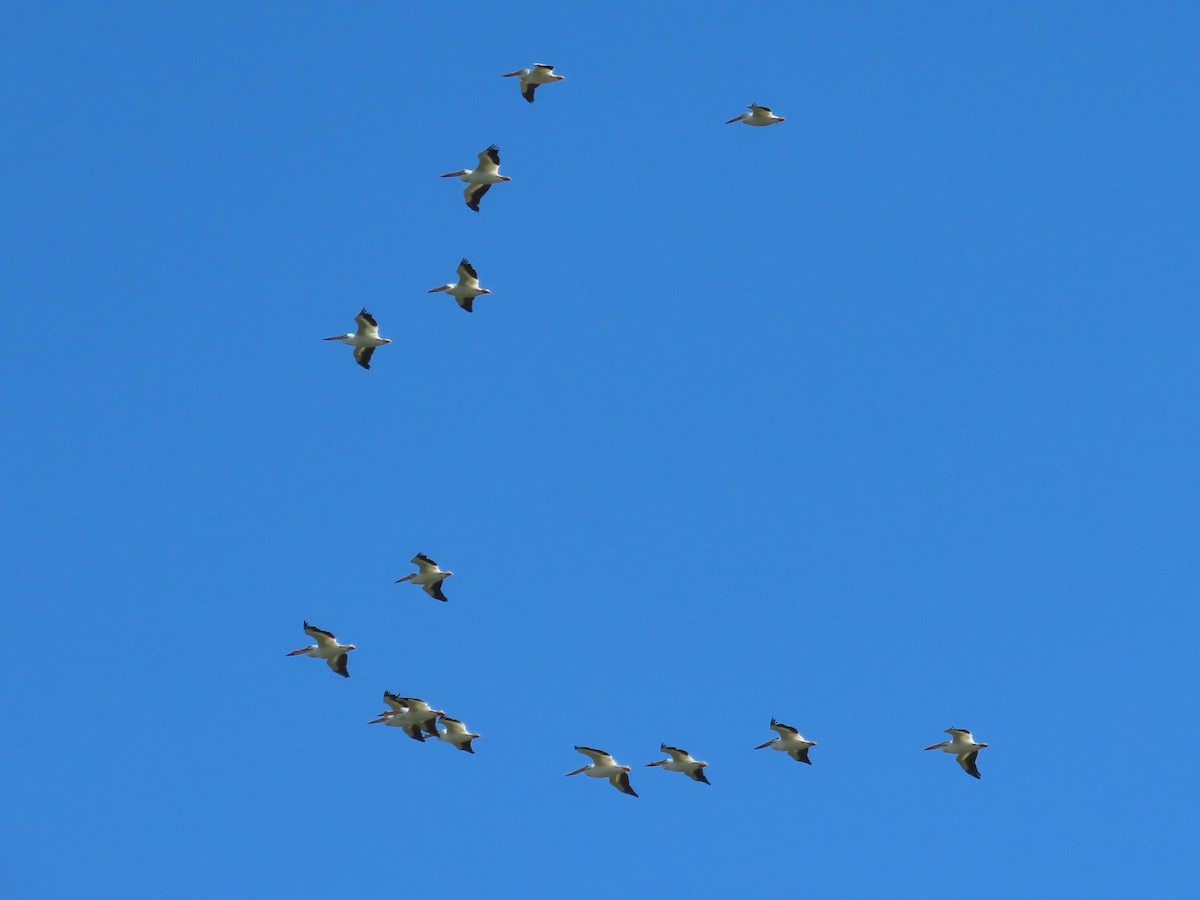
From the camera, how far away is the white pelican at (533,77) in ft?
79.5

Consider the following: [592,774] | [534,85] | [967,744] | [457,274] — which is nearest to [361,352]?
[457,274]

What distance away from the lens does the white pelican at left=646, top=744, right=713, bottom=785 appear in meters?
24.4

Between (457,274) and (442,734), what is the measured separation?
27.4 feet

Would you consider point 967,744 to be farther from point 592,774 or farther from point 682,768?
point 592,774

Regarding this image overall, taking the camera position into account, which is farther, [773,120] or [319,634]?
[773,120]

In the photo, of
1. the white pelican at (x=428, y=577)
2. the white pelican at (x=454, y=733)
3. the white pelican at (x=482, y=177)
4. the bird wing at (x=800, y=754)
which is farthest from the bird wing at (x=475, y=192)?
the bird wing at (x=800, y=754)

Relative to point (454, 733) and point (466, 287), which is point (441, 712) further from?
point (466, 287)

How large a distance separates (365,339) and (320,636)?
5.69 meters

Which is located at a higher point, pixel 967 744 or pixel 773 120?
pixel 773 120

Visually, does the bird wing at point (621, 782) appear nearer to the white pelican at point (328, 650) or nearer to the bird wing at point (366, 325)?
the white pelican at point (328, 650)

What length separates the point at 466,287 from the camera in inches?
994

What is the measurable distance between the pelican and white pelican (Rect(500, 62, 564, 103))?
11017 mm

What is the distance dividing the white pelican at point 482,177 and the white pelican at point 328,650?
8.21m

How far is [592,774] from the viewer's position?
Answer: 2455 cm
